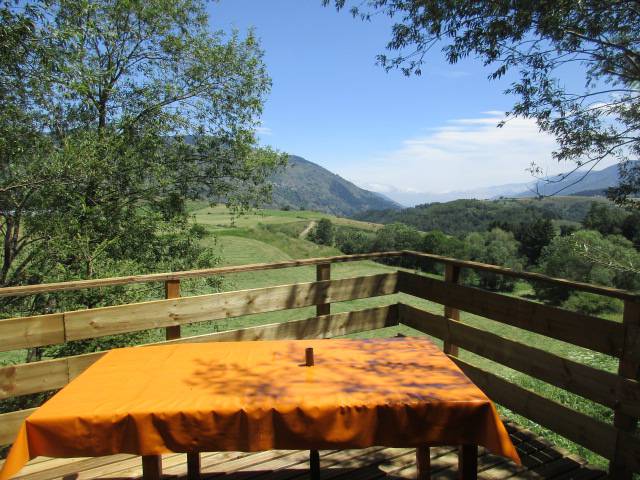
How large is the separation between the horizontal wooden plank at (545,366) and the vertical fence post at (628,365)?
51mm

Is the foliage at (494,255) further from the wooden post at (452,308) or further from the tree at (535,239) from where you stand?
the wooden post at (452,308)

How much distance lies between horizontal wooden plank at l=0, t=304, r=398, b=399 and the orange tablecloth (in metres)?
1.22

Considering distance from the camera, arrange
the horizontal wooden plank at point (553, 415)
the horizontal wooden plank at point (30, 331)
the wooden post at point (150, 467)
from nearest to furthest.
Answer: the wooden post at point (150, 467), the horizontal wooden plank at point (553, 415), the horizontal wooden plank at point (30, 331)

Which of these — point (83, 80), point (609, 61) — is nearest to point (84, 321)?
point (83, 80)

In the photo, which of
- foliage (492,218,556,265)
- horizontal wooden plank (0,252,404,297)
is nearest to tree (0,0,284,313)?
horizontal wooden plank (0,252,404,297)

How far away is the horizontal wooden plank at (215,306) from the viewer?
305cm

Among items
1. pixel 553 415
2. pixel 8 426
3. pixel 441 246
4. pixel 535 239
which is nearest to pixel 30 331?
pixel 8 426

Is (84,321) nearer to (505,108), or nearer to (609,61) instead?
(505,108)

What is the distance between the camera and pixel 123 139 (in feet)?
29.7

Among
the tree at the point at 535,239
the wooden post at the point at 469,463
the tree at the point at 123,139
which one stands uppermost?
the tree at the point at 123,139

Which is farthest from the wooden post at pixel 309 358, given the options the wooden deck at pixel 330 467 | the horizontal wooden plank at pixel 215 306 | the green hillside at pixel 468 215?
the green hillside at pixel 468 215

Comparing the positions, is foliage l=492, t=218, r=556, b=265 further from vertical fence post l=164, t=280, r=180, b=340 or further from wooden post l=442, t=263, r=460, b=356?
vertical fence post l=164, t=280, r=180, b=340

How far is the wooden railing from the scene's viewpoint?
2.55m

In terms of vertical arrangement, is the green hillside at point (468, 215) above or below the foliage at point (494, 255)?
above
